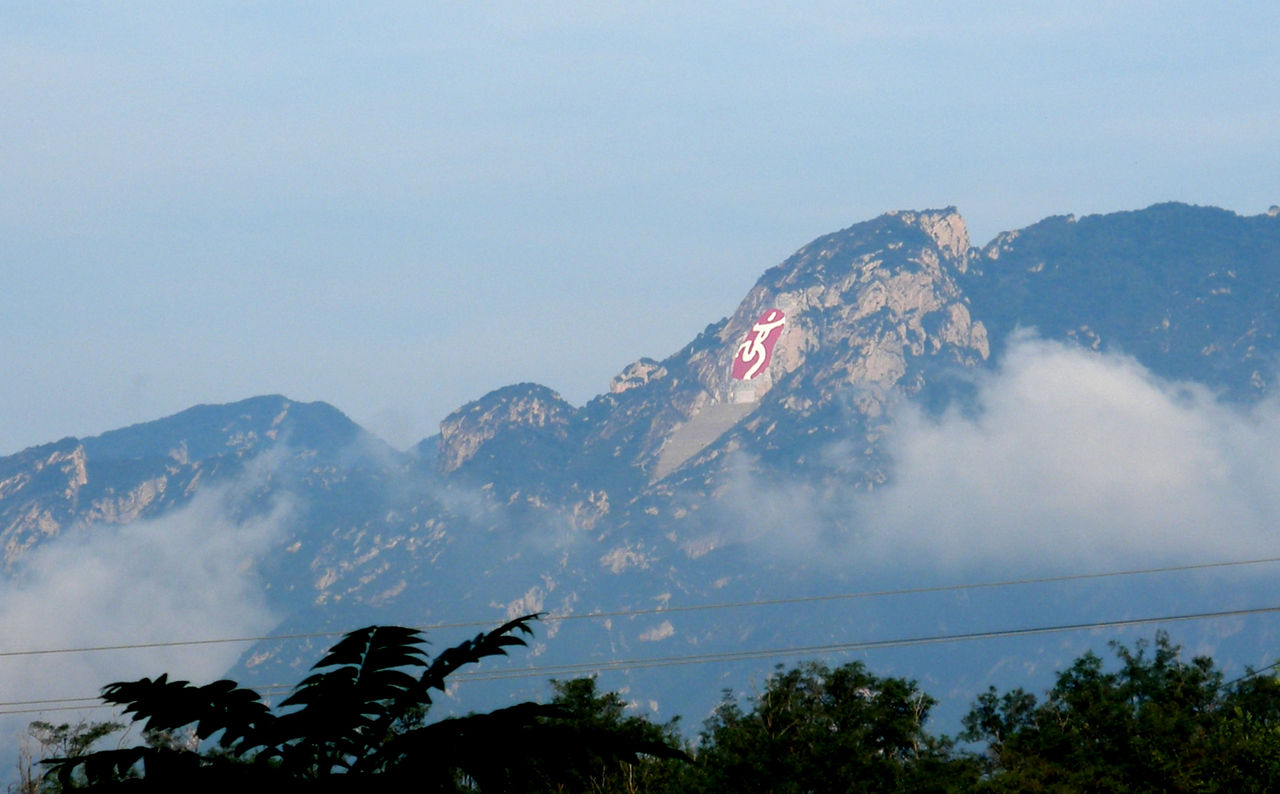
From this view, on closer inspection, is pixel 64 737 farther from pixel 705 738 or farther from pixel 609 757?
pixel 609 757

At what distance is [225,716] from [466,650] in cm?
211

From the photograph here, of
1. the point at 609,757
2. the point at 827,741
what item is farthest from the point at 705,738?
the point at 609,757

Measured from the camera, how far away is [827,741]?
2579 inches

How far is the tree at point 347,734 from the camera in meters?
12.8

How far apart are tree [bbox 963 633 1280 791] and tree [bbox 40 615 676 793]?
38.7 metres

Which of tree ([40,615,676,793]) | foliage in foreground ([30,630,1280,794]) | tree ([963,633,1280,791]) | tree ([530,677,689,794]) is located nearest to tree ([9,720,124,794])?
foliage in foreground ([30,630,1280,794])

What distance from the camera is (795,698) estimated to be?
73.1 meters

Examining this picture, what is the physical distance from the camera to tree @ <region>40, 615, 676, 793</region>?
12773 millimetres

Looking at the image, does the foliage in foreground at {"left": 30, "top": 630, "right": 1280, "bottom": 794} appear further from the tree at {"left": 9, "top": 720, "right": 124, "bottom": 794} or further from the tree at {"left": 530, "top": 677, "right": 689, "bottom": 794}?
the tree at {"left": 9, "top": 720, "right": 124, "bottom": 794}

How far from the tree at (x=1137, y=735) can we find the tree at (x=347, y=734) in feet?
127

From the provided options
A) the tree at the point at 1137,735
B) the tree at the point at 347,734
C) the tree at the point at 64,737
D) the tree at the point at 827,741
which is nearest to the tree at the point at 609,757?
the tree at the point at 347,734

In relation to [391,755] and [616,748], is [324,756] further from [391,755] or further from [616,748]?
[616,748]

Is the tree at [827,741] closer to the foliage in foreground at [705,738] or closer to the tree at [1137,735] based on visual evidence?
the foliage in foreground at [705,738]

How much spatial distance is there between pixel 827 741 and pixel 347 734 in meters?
54.1
